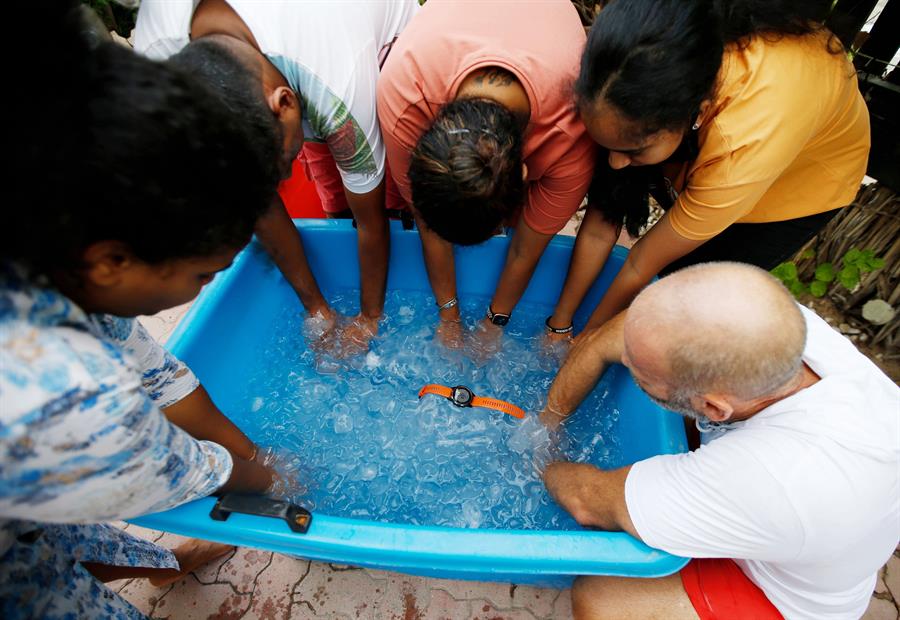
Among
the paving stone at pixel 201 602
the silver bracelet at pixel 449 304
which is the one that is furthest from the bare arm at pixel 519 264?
the paving stone at pixel 201 602

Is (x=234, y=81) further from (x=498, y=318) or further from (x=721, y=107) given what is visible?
(x=498, y=318)

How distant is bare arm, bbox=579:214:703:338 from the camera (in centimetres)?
115

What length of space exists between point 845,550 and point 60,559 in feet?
4.65

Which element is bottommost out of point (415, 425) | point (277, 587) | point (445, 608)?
point (277, 587)

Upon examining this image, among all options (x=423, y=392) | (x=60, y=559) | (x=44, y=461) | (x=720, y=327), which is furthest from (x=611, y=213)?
(x=60, y=559)

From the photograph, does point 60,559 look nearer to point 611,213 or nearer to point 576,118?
point 576,118

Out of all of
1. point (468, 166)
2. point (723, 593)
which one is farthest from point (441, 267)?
point (723, 593)

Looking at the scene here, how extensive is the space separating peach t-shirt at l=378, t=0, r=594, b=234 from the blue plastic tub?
0.63 metres

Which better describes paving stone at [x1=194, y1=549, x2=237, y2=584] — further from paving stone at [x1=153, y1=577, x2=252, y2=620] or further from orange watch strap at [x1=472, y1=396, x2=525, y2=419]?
orange watch strap at [x1=472, y1=396, x2=525, y2=419]

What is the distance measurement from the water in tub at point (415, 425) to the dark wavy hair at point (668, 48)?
100cm

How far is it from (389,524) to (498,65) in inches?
38.3

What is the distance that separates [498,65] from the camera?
0.94 metres

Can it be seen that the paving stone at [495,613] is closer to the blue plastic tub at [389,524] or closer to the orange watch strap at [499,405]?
the blue plastic tub at [389,524]

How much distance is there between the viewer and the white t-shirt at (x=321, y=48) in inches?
39.0
